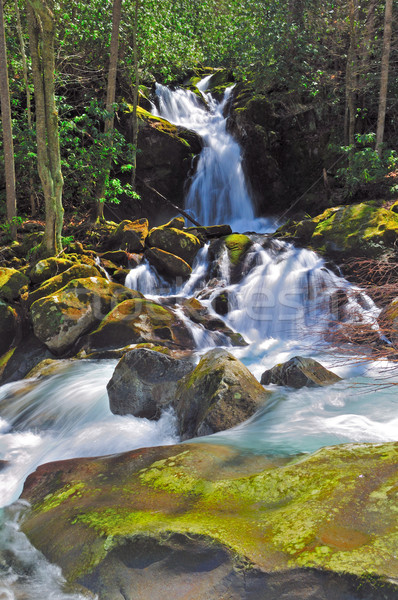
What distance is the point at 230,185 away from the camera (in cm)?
1656

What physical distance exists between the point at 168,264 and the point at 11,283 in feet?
12.6

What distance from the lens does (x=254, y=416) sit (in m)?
4.73

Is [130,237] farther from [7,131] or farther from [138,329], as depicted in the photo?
[7,131]

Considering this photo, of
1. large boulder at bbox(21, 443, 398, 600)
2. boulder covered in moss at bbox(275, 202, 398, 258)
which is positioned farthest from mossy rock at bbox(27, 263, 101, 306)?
large boulder at bbox(21, 443, 398, 600)

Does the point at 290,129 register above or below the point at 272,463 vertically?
above

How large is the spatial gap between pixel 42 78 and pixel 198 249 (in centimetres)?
582

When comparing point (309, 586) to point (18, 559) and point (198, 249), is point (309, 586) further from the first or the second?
point (198, 249)

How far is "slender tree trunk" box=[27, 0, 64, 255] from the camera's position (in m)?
9.13

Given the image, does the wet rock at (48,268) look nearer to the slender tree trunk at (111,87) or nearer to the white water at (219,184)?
the slender tree trunk at (111,87)

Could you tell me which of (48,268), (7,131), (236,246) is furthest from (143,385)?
(7,131)

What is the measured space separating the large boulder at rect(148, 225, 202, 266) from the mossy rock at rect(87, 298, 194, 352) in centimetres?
304

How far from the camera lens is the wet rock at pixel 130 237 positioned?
11.3 m

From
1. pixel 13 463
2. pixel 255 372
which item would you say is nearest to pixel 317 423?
pixel 255 372

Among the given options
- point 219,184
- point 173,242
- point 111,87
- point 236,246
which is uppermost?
point 111,87
